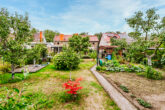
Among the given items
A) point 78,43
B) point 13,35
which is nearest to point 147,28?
point 13,35

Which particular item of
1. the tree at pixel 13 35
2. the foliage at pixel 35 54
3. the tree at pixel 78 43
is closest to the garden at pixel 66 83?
the tree at pixel 13 35

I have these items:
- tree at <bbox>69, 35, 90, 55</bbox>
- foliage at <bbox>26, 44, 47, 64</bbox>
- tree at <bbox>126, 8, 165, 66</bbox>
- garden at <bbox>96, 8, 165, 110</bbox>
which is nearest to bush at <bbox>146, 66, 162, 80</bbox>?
garden at <bbox>96, 8, 165, 110</bbox>

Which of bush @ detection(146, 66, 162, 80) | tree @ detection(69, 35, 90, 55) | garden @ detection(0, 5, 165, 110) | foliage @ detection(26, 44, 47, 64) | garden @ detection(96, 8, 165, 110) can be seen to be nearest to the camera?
garden @ detection(0, 5, 165, 110)

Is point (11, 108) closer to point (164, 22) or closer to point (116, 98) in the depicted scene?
point (116, 98)

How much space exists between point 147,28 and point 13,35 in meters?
10.5

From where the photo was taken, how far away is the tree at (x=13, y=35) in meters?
5.00

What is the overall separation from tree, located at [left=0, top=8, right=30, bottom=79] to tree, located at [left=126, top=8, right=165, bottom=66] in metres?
8.92

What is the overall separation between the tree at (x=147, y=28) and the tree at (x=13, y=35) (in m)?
8.92

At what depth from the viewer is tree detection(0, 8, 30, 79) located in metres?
5.00

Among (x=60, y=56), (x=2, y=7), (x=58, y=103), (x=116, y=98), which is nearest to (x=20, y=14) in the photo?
(x=2, y=7)

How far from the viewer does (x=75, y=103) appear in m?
3.62

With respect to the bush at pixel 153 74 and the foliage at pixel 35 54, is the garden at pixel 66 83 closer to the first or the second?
the bush at pixel 153 74

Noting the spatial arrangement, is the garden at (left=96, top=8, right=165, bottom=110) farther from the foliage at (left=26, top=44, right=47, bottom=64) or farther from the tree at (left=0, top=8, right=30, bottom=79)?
the tree at (left=0, top=8, right=30, bottom=79)

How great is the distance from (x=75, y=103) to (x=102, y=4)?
1042cm
